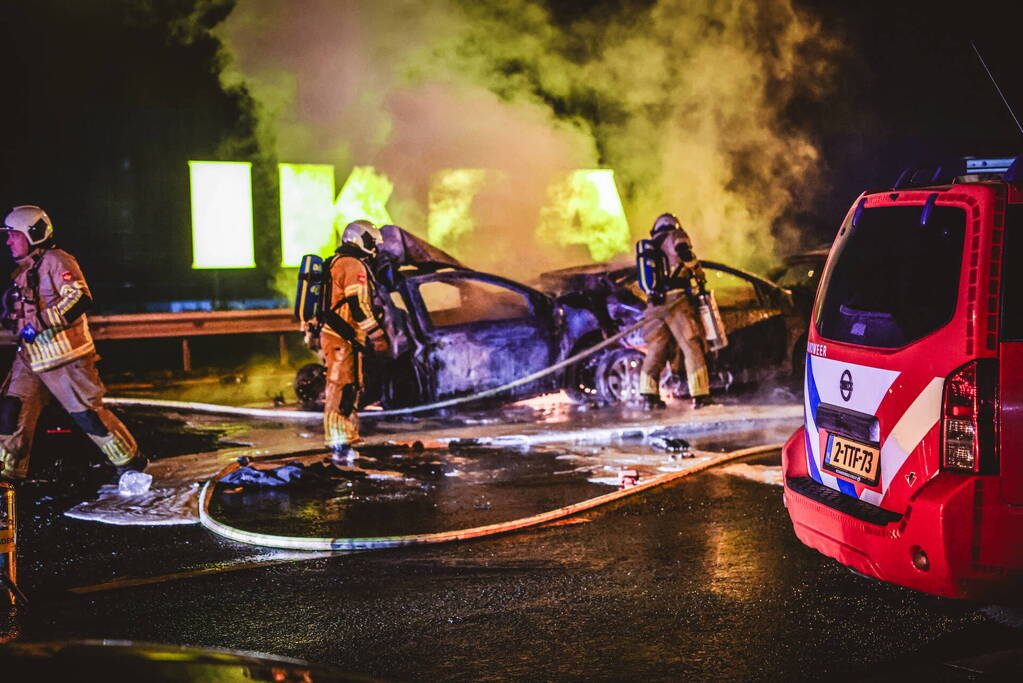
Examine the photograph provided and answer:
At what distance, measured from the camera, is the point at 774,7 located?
16797 millimetres

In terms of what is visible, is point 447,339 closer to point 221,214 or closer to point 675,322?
point 675,322

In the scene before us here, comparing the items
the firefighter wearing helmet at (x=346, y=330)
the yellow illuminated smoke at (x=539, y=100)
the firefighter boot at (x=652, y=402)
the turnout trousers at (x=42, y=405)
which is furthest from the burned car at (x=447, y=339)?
the yellow illuminated smoke at (x=539, y=100)

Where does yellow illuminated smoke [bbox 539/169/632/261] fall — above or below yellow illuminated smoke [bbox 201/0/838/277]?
below

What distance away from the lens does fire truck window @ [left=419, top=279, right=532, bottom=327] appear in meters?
11.0

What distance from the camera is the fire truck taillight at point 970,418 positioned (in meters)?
3.67

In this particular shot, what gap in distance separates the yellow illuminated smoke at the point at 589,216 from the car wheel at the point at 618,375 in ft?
23.2

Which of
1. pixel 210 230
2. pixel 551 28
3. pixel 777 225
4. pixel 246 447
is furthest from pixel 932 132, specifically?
pixel 246 447

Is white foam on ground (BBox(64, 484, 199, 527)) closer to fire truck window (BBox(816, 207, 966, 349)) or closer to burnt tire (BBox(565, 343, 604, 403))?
fire truck window (BBox(816, 207, 966, 349))

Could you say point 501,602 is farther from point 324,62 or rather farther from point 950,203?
point 324,62

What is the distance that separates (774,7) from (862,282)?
13.8 metres

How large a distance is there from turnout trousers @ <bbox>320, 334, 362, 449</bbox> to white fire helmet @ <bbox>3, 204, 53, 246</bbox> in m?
2.30

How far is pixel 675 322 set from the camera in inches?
406

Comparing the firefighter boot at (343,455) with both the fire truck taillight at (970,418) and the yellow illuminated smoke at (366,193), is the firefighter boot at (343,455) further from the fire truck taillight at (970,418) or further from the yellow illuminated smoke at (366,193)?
the yellow illuminated smoke at (366,193)

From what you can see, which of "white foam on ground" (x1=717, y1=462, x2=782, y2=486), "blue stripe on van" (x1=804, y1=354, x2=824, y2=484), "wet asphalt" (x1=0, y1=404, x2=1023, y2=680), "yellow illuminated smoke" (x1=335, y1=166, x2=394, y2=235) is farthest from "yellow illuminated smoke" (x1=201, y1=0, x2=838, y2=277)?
"blue stripe on van" (x1=804, y1=354, x2=824, y2=484)
